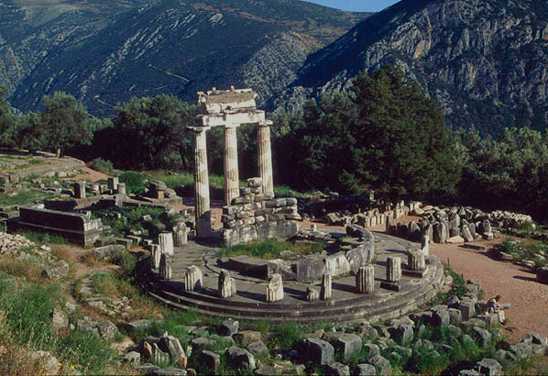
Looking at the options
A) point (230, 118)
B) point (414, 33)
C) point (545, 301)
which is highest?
point (414, 33)

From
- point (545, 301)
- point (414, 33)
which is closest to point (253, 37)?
point (414, 33)

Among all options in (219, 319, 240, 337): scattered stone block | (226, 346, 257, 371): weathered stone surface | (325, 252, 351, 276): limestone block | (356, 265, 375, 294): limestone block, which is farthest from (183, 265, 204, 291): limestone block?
(226, 346, 257, 371): weathered stone surface

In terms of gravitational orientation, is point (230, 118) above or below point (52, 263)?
above

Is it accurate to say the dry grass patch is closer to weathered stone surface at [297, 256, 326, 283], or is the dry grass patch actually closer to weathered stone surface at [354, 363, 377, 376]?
weathered stone surface at [297, 256, 326, 283]

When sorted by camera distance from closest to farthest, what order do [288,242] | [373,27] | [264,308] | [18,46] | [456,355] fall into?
[456,355] → [264,308] → [288,242] → [373,27] → [18,46]

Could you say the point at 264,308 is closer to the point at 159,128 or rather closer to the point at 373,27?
the point at 159,128

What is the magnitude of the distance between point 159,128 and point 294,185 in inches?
540

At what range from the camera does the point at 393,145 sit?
35875mm

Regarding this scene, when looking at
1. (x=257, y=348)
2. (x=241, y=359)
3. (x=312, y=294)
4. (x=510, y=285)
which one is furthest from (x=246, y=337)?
(x=510, y=285)

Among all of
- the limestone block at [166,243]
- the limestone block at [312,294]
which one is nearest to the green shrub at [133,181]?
the limestone block at [166,243]

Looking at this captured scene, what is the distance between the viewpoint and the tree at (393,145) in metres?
35.9

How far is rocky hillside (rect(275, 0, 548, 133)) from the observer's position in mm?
78250

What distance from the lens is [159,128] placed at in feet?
195

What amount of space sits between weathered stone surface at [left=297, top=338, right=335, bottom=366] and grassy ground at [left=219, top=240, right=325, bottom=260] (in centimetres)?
773
